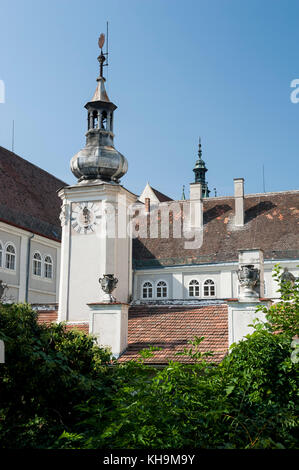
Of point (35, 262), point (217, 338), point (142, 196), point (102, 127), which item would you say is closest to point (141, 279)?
point (35, 262)

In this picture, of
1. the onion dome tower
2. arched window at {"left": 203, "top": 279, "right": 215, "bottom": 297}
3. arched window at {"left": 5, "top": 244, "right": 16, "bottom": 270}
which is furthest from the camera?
arched window at {"left": 203, "top": 279, "right": 215, "bottom": 297}

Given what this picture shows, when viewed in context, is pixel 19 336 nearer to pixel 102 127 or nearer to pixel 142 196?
pixel 102 127

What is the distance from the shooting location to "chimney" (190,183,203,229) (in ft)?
130

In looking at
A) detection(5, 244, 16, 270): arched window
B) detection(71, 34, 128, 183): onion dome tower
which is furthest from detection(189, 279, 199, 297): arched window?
detection(71, 34, 128, 183): onion dome tower

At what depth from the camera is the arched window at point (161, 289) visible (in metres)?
38.1

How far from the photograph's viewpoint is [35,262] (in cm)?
3559

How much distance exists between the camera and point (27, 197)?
3675 centimetres

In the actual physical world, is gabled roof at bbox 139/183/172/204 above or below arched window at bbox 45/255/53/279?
above

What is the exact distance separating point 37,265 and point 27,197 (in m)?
4.42

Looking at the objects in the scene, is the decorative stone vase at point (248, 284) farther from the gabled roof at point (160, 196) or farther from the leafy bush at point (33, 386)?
the gabled roof at point (160, 196)

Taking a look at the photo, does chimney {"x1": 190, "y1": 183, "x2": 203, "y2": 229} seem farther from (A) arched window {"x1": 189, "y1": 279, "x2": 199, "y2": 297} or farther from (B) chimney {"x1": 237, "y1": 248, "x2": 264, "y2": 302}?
(B) chimney {"x1": 237, "y1": 248, "x2": 264, "y2": 302}

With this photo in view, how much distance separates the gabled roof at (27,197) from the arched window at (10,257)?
139cm

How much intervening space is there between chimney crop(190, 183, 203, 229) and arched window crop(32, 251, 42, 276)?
10.6 metres

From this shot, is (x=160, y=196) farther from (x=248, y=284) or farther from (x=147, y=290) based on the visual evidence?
(x=248, y=284)
